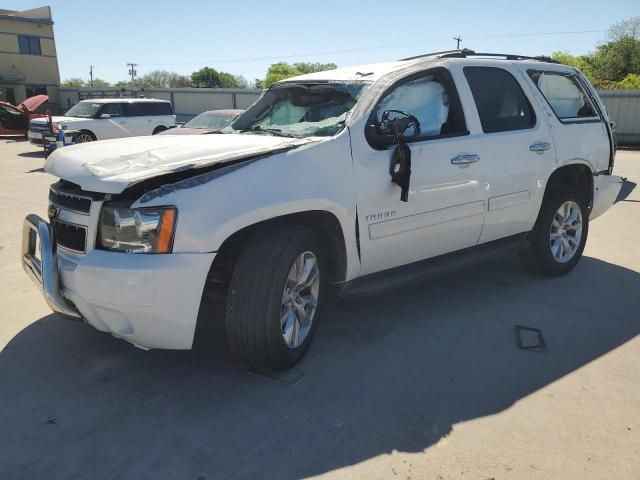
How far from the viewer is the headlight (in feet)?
8.79

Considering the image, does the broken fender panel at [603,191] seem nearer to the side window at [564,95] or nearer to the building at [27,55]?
the side window at [564,95]

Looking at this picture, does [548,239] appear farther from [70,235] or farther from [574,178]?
[70,235]

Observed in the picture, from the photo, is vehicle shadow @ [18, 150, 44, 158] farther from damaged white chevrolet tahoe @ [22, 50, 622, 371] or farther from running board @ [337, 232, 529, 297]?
running board @ [337, 232, 529, 297]

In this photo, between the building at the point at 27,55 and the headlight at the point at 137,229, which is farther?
the building at the point at 27,55

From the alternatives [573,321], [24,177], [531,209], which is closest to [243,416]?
[573,321]

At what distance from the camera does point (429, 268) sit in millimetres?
3959

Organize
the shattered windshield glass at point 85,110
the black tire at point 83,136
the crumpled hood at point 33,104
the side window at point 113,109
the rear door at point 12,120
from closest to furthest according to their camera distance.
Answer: the black tire at point 83,136, the shattered windshield glass at point 85,110, the side window at point 113,109, the crumpled hood at point 33,104, the rear door at point 12,120

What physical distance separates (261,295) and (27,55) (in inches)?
1755

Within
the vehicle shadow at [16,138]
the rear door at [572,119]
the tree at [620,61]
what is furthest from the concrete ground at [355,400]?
the tree at [620,61]

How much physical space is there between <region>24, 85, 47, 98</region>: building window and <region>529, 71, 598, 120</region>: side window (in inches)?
1652

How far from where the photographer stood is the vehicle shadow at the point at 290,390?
8.34 feet

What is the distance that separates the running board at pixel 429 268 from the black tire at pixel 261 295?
61 cm

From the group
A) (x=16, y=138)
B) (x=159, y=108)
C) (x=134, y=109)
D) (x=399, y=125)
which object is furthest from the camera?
(x=16, y=138)

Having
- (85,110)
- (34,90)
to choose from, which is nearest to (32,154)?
(85,110)
